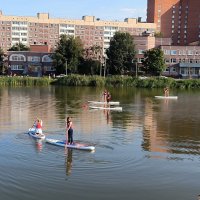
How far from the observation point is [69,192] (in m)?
19.1

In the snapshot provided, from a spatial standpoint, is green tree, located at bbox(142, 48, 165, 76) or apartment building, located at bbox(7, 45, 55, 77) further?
apartment building, located at bbox(7, 45, 55, 77)

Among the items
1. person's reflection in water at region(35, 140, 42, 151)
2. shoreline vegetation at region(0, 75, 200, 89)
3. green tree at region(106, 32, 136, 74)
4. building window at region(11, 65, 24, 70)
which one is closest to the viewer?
person's reflection in water at region(35, 140, 42, 151)

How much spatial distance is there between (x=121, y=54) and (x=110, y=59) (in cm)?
448

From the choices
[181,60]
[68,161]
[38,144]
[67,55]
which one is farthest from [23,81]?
[68,161]

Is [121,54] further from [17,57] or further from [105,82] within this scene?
[17,57]

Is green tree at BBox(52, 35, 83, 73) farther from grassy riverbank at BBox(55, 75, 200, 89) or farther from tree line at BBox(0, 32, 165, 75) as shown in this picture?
grassy riverbank at BBox(55, 75, 200, 89)

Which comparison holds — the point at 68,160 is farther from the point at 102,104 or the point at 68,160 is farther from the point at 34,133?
the point at 102,104

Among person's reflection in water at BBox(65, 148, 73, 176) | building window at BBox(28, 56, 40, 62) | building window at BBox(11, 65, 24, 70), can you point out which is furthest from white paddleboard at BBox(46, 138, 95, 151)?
building window at BBox(11, 65, 24, 70)

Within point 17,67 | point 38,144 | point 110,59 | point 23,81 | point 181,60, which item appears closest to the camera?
point 38,144

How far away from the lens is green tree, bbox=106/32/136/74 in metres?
128

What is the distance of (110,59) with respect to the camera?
427ft

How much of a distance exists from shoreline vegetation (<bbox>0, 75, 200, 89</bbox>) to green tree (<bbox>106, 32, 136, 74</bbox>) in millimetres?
18399

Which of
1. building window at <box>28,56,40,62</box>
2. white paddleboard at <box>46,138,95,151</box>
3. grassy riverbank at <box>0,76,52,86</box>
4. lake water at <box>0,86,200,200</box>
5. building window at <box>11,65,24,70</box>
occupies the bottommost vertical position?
lake water at <box>0,86,200,200</box>

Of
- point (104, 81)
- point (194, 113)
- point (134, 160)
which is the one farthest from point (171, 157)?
point (104, 81)
